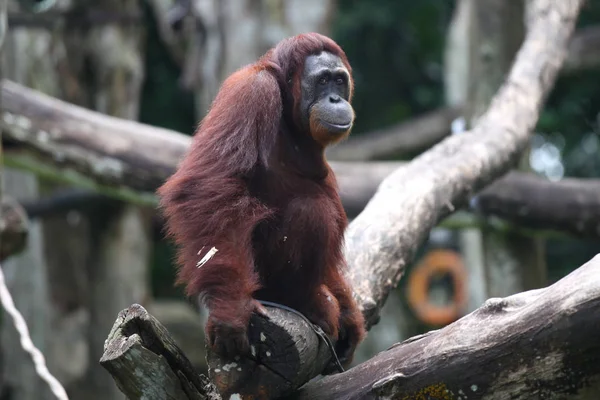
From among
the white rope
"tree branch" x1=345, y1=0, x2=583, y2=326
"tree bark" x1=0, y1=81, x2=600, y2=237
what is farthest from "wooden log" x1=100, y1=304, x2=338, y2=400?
"tree bark" x1=0, y1=81, x2=600, y2=237

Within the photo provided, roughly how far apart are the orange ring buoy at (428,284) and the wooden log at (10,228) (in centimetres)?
933

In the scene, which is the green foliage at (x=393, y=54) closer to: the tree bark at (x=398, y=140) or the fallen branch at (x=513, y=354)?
the tree bark at (x=398, y=140)

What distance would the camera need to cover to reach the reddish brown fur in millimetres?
2924

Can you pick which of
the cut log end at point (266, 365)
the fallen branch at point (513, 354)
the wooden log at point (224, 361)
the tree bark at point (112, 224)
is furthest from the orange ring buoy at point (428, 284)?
the fallen branch at point (513, 354)

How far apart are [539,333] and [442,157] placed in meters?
2.46

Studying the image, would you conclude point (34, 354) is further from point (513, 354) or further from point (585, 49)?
point (585, 49)

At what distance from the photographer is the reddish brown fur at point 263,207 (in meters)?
2.92

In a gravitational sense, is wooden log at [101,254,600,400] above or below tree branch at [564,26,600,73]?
below

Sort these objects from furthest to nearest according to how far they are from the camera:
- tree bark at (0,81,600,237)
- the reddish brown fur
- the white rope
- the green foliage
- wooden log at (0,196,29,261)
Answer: the green foliage
tree bark at (0,81,600,237)
wooden log at (0,196,29,261)
the white rope
the reddish brown fur

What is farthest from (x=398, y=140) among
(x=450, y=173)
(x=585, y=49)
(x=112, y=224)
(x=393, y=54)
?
(x=450, y=173)

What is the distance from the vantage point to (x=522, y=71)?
5.53 meters

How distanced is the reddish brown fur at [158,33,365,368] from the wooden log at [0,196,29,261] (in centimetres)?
195

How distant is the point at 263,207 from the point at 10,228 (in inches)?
90.6

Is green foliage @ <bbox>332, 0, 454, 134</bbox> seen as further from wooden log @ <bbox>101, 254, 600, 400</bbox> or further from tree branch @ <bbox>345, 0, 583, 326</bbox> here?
wooden log @ <bbox>101, 254, 600, 400</bbox>
